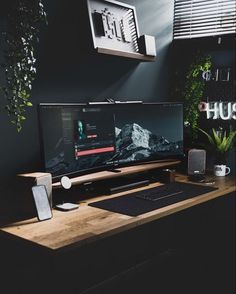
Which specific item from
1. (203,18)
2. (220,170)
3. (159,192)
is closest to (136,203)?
(159,192)

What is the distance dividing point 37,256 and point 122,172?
2.42 feet

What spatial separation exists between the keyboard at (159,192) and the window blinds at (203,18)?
1396 millimetres

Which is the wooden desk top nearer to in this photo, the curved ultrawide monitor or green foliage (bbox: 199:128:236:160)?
the curved ultrawide monitor

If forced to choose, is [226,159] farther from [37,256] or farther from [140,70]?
[37,256]

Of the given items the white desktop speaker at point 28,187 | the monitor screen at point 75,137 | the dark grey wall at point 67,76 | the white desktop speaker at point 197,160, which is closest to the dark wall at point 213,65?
the white desktop speaker at point 197,160

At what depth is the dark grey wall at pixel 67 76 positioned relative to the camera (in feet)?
6.82

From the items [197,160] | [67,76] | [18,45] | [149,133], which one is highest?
[18,45]

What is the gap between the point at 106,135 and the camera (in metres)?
2.38

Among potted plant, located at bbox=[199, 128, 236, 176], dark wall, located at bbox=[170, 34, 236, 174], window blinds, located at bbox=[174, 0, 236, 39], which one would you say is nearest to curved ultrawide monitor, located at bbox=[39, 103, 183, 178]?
potted plant, located at bbox=[199, 128, 236, 176]

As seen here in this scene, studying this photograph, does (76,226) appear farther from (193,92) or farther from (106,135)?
(193,92)

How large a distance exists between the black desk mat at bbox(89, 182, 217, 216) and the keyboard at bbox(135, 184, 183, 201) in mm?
27

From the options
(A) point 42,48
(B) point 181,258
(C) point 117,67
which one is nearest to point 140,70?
(C) point 117,67

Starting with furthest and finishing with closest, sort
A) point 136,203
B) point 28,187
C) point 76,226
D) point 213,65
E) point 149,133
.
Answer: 1. point 213,65
2. point 149,133
3. point 136,203
4. point 28,187
5. point 76,226

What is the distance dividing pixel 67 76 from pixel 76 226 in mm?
1035
